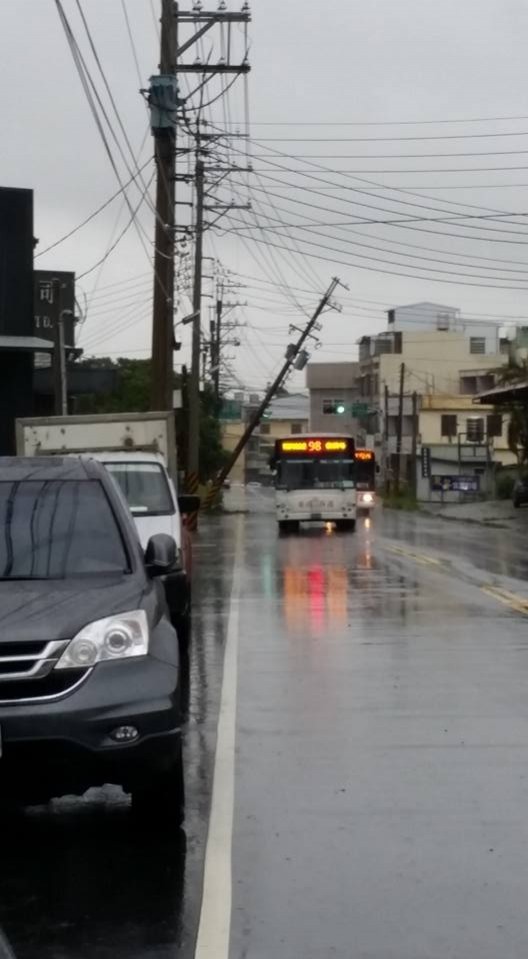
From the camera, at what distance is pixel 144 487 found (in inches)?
684

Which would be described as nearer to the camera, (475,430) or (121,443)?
(121,443)

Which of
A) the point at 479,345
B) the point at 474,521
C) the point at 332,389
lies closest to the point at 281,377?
the point at 474,521

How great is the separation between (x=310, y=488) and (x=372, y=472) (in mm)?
30844

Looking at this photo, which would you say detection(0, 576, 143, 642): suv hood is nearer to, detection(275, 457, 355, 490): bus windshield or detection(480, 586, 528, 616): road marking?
detection(480, 586, 528, 616): road marking

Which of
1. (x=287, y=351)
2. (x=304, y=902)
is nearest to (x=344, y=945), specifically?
(x=304, y=902)

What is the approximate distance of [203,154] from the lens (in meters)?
45.9

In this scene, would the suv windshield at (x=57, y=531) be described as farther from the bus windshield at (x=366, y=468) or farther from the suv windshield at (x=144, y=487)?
the bus windshield at (x=366, y=468)

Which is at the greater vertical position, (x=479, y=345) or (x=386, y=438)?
(x=479, y=345)

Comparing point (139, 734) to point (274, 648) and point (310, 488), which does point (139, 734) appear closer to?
point (274, 648)

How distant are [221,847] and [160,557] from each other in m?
1.84

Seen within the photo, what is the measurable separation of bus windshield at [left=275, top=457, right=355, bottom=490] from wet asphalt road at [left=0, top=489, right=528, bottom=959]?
29.1 m

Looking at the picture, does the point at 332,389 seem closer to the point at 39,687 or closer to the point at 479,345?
the point at 479,345

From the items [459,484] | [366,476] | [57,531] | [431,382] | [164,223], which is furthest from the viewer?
[431,382]

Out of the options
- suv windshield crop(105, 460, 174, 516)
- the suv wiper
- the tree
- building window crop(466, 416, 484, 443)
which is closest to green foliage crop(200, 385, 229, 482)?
the tree
